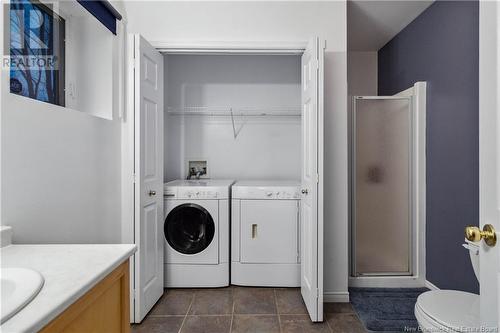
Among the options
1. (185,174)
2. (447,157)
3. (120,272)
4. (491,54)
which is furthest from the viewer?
(185,174)

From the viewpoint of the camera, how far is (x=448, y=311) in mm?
1344

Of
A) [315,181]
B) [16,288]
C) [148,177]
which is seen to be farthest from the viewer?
[148,177]

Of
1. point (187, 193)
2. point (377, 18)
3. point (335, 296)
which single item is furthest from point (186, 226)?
point (377, 18)

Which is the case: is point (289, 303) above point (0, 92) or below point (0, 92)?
below

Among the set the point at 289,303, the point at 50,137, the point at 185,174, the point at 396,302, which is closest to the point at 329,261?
the point at 289,303

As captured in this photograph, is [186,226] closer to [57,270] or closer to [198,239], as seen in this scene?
[198,239]

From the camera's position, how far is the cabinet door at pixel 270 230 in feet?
8.77

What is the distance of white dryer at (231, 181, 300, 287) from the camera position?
2674mm

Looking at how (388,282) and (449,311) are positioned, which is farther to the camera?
(388,282)

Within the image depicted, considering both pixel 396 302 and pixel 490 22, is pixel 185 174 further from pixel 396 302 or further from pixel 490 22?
pixel 490 22

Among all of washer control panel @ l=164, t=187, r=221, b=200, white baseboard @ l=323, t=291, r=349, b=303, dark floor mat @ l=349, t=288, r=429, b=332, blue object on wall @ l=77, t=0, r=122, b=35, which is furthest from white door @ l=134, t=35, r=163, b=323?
dark floor mat @ l=349, t=288, r=429, b=332

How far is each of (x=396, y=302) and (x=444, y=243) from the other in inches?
24.8

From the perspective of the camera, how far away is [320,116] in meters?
2.06

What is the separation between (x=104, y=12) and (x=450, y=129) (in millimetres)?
2752
